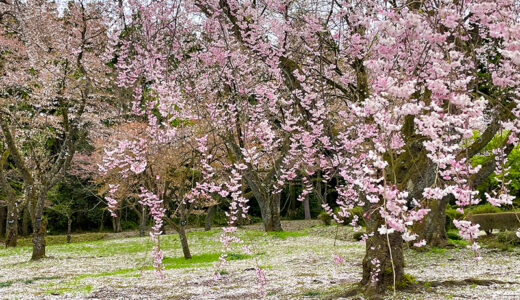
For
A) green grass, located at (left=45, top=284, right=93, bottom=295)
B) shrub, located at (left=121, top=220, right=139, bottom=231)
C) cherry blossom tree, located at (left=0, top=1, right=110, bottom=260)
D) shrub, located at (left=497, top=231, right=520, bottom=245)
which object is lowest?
green grass, located at (left=45, top=284, right=93, bottom=295)

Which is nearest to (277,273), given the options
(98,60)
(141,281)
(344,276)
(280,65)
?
(344,276)

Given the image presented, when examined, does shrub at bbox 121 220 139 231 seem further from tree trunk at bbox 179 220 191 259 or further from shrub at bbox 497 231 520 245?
shrub at bbox 497 231 520 245

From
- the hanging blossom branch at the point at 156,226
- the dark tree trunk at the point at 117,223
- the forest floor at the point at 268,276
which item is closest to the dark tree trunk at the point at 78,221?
the dark tree trunk at the point at 117,223

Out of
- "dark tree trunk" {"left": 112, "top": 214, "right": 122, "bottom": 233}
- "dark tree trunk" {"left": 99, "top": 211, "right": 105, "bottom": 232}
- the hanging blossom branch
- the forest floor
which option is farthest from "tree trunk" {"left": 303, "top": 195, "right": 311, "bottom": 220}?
Result: the hanging blossom branch

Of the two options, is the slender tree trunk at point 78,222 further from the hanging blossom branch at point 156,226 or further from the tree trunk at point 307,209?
the hanging blossom branch at point 156,226

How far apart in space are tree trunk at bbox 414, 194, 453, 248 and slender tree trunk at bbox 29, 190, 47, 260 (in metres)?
11.7

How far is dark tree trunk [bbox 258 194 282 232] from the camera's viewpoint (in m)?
19.4

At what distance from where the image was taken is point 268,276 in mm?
9273

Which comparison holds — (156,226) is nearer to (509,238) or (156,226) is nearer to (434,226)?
(434,226)

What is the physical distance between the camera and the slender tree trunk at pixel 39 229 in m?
14.2

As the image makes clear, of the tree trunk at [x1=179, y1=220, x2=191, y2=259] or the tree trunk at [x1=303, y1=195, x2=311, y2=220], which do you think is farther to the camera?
the tree trunk at [x1=303, y1=195, x2=311, y2=220]

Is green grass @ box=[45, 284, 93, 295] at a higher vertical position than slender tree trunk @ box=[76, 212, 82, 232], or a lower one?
lower

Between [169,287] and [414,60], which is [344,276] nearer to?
[169,287]

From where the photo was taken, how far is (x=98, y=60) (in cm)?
1392
